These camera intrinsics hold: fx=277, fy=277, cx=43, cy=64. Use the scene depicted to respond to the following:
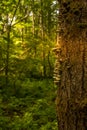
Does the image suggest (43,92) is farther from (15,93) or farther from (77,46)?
(77,46)

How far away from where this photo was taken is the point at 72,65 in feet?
7.89

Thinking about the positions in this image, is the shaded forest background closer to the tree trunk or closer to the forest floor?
the forest floor

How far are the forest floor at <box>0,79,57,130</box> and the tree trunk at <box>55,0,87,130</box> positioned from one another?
4832 mm

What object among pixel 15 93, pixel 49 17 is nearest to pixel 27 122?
pixel 15 93

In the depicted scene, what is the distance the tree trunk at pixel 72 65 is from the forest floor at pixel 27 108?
15.9 ft

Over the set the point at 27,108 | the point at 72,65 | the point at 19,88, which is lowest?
the point at 27,108

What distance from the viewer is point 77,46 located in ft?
7.79

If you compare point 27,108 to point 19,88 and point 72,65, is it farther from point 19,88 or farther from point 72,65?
point 72,65

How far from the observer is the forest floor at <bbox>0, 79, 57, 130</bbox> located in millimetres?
7516

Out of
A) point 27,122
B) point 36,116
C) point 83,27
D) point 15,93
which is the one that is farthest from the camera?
point 15,93

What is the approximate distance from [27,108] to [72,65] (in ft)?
24.7

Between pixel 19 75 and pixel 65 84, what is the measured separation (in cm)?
1152

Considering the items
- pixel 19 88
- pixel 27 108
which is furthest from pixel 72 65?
pixel 19 88

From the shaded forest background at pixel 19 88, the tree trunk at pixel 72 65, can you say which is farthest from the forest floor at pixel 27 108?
the tree trunk at pixel 72 65
